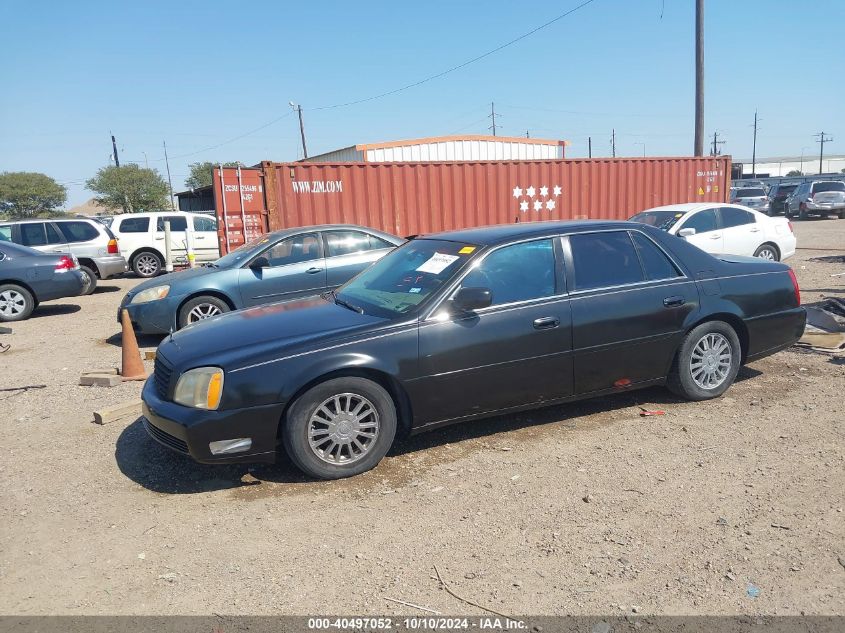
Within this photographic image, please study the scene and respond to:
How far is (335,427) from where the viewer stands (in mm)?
4172

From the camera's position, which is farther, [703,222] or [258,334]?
[703,222]

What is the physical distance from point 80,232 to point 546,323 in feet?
41.7

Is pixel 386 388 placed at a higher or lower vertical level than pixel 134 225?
lower

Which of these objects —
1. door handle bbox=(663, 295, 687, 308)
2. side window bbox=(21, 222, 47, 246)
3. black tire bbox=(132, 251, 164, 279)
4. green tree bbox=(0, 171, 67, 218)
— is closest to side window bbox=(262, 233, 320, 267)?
door handle bbox=(663, 295, 687, 308)

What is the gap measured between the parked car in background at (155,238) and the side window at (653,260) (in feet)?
44.8

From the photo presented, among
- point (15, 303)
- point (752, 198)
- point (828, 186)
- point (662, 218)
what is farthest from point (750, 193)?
point (15, 303)

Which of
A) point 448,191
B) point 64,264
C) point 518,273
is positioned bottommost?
point 64,264

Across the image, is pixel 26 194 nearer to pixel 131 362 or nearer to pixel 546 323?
pixel 131 362

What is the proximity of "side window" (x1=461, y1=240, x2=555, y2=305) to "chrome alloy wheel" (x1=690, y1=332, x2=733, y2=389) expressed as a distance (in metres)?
1.43

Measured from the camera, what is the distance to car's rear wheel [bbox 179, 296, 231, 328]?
8.19m

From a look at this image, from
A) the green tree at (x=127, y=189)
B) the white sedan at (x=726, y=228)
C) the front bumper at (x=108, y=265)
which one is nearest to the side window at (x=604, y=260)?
the white sedan at (x=726, y=228)

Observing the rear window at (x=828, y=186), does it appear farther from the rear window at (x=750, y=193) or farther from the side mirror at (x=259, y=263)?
the side mirror at (x=259, y=263)

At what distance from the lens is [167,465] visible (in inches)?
182

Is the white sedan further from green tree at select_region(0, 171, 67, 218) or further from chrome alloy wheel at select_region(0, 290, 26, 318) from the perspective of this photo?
green tree at select_region(0, 171, 67, 218)
